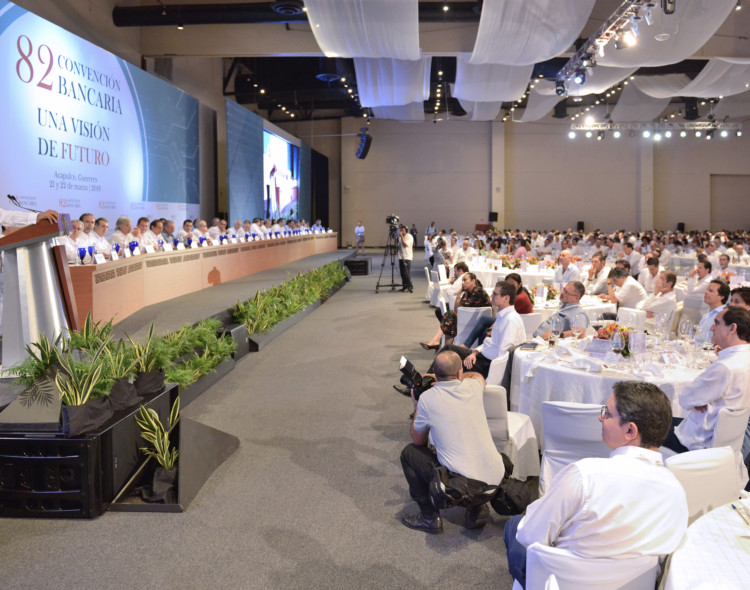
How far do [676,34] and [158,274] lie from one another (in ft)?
26.5

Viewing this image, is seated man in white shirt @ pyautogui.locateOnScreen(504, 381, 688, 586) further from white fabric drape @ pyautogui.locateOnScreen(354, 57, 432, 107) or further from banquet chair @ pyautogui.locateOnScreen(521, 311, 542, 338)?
white fabric drape @ pyautogui.locateOnScreen(354, 57, 432, 107)

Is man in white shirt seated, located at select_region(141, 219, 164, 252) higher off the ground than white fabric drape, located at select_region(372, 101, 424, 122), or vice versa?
white fabric drape, located at select_region(372, 101, 424, 122)

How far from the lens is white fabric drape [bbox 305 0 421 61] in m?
8.86

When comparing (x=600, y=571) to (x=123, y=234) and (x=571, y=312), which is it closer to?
(x=571, y=312)

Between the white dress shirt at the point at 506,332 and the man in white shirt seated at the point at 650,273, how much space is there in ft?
13.2

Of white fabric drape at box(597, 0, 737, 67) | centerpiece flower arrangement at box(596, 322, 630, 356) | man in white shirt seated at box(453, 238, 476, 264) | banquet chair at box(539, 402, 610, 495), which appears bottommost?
A: banquet chair at box(539, 402, 610, 495)

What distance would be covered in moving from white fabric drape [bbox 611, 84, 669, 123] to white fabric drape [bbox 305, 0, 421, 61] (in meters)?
9.92

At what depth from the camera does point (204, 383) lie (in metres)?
6.05

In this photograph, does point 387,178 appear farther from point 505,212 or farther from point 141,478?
point 141,478

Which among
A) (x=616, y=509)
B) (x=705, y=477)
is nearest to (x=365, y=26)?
(x=705, y=477)

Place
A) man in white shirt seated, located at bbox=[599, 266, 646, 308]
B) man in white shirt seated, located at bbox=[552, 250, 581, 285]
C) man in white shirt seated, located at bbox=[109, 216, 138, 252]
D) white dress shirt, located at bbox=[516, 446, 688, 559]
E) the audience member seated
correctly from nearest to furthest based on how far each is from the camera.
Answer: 1. white dress shirt, located at bbox=[516, 446, 688, 559]
2. the audience member seated
3. man in white shirt seated, located at bbox=[599, 266, 646, 308]
4. man in white shirt seated, located at bbox=[552, 250, 581, 285]
5. man in white shirt seated, located at bbox=[109, 216, 138, 252]

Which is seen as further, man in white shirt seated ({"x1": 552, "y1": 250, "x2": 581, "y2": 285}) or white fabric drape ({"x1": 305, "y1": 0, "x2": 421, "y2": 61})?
white fabric drape ({"x1": 305, "y1": 0, "x2": 421, "y2": 61})

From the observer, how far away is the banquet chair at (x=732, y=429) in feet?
10.6

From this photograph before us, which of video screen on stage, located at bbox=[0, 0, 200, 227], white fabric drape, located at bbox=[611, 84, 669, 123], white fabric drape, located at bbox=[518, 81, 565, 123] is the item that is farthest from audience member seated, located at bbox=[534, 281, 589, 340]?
white fabric drape, located at bbox=[611, 84, 669, 123]
